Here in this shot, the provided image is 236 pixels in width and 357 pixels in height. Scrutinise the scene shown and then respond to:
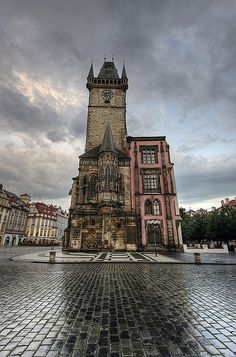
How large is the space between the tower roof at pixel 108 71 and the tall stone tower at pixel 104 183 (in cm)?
185

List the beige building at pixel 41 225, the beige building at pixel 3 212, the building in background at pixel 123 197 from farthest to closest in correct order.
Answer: the beige building at pixel 41 225, the beige building at pixel 3 212, the building in background at pixel 123 197

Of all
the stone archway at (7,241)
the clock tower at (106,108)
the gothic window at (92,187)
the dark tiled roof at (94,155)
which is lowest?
the stone archway at (7,241)

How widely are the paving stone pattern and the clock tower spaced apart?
31293 mm

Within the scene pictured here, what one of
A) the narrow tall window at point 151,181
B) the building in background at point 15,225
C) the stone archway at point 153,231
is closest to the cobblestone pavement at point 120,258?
the stone archway at point 153,231

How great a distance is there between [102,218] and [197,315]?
2180 cm

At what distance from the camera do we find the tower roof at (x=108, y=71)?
42.9 meters

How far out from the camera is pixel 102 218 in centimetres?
2567

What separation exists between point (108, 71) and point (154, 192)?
30884mm

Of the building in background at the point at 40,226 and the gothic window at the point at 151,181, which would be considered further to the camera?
the building in background at the point at 40,226

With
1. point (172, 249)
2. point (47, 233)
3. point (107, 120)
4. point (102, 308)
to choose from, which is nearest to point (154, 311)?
point (102, 308)

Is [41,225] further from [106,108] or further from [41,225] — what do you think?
[106,108]

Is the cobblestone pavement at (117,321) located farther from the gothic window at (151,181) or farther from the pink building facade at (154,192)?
the gothic window at (151,181)

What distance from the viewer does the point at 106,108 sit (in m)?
38.8

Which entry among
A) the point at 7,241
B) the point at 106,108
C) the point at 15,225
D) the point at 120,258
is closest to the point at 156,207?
the point at 120,258
